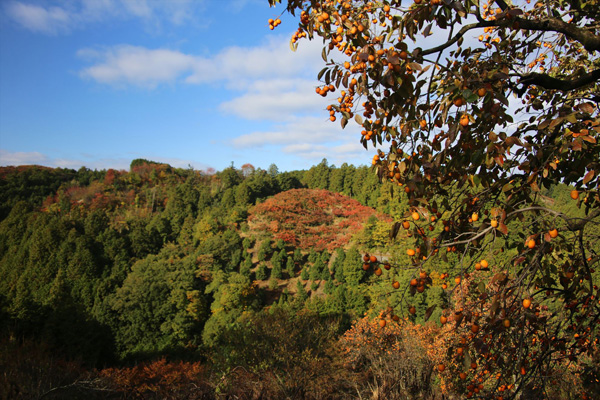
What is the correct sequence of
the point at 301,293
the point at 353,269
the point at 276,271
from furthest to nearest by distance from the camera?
the point at 276,271, the point at 301,293, the point at 353,269

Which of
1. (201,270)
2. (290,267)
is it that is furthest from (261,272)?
(201,270)

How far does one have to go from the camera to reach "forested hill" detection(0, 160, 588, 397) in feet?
33.9

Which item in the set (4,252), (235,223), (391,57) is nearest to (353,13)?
(391,57)

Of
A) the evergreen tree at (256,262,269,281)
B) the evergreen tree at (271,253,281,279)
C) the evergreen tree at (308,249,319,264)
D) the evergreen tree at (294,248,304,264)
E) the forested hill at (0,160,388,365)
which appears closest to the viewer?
the forested hill at (0,160,388,365)

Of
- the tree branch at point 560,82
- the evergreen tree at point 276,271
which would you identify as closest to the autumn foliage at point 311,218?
the evergreen tree at point 276,271

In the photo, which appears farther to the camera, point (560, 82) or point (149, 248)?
point (149, 248)

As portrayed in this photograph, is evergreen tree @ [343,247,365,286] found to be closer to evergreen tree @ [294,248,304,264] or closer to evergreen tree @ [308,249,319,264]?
evergreen tree @ [308,249,319,264]

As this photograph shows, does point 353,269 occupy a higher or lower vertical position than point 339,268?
higher

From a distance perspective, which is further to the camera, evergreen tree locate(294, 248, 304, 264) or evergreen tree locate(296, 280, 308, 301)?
evergreen tree locate(294, 248, 304, 264)

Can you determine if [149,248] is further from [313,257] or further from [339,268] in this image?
[339,268]

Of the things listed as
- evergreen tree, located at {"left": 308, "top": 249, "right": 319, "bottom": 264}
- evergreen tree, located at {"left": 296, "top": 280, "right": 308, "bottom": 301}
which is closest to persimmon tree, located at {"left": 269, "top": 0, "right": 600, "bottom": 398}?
evergreen tree, located at {"left": 296, "top": 280, "right": 308, "bottom": 301}

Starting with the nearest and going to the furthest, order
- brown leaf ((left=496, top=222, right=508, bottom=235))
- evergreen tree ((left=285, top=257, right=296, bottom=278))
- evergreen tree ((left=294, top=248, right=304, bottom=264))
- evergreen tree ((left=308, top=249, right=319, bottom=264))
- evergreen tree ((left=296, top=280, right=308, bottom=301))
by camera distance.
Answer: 1. brown leaf ((left=496, top=222, right=508, bottom=235))
2. evergreen tree ((left=296, top=280, right=308, bottom=301))
3. evergreen tree ((left=285, top=257, right=296, bottom=278))
4. evergreen tree ((left=308, top=249, right=319, bottom=264))
5. evergreen tree ((left=294, top=248, right=304, bottom=264))

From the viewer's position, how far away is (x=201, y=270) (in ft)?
65.0

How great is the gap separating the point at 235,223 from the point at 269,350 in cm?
1885
